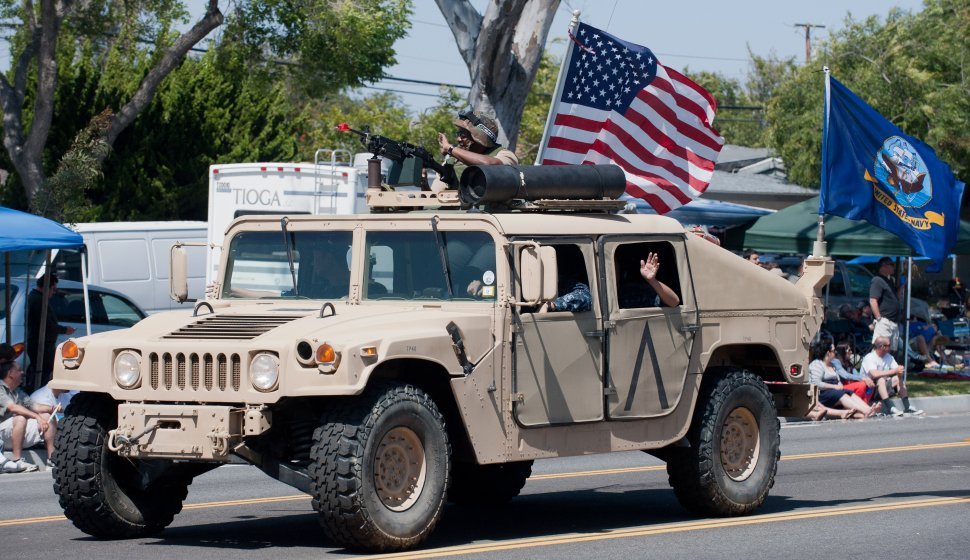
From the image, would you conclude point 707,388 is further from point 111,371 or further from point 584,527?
point 111,371

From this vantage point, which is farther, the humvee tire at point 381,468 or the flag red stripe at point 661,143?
the flag red stripe at point 661,143

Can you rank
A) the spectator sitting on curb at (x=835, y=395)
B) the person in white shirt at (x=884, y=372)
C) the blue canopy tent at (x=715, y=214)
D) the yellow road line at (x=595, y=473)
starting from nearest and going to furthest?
the yellow road line at (x=595, y=473) → the spectator sitting on curb at (x=835, y=395) → the person in white shirt at (x=884, y=372) → the blue canopy tent at (x=715, y=214)

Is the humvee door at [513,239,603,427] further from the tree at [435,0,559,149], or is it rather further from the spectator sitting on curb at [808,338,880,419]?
the spectator sitting on curb at [808,338,880,419]

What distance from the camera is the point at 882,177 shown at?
19797mm

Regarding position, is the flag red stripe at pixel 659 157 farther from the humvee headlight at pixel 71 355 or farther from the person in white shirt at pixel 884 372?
the humvee headlight at pixel 71 355

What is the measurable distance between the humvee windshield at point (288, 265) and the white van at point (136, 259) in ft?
43.2

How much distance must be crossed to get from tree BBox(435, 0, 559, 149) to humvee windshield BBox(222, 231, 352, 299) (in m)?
10.3

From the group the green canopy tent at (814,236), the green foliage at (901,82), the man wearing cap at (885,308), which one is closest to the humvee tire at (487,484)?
the man wearing cap at (885,308)

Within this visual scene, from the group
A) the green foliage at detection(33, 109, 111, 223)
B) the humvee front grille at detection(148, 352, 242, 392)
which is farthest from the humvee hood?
the green foliage at detection(33, 109, 111, 223)

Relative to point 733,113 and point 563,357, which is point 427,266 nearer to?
point 563,357

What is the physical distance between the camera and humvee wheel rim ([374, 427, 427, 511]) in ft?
27.2

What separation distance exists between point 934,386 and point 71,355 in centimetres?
1755

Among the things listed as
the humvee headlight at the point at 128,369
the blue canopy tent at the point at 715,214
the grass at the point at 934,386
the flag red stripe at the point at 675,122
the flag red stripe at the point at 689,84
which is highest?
the flag red stripe at the point at 689,84

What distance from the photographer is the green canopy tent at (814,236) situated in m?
22.4
